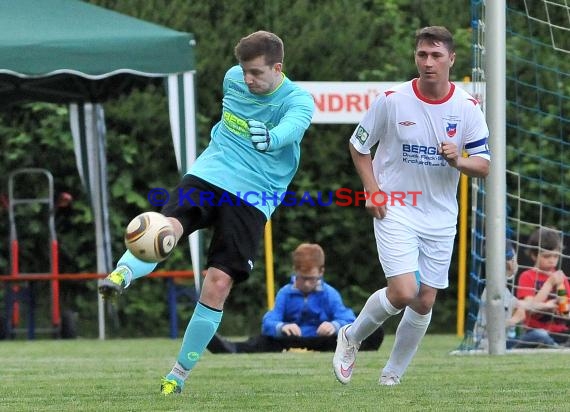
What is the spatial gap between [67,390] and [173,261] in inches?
276

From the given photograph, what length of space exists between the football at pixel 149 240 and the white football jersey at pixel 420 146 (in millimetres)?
1224

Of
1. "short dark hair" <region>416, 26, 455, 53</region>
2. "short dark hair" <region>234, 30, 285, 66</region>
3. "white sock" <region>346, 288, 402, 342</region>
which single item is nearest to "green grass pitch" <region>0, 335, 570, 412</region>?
"white sock" <region>346, 288, 402, 342</region>

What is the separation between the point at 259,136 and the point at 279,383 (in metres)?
1.46

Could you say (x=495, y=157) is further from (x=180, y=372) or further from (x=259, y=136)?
(x=180, y=372)

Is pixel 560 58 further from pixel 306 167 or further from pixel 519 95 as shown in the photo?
pixel 306 167

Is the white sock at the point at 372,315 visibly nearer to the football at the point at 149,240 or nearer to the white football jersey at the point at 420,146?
the white football jersey at the point at 420,146

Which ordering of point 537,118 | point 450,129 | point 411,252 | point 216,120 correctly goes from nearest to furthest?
point 411,252, point 450,129, point 537,118, point 216,120

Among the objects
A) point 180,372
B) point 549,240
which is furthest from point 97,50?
point 180,372

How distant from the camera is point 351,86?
11.8 metres

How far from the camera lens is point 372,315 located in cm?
636

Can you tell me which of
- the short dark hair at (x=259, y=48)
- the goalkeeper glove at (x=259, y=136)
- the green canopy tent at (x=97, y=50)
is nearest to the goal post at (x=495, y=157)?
the green canopy tent at (x=97, y=50)

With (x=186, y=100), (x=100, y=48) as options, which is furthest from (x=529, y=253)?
(x=100, y=48)

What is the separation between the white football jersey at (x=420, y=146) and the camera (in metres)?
6.31

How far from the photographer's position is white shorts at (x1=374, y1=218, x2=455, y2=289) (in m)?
→ 6.20
